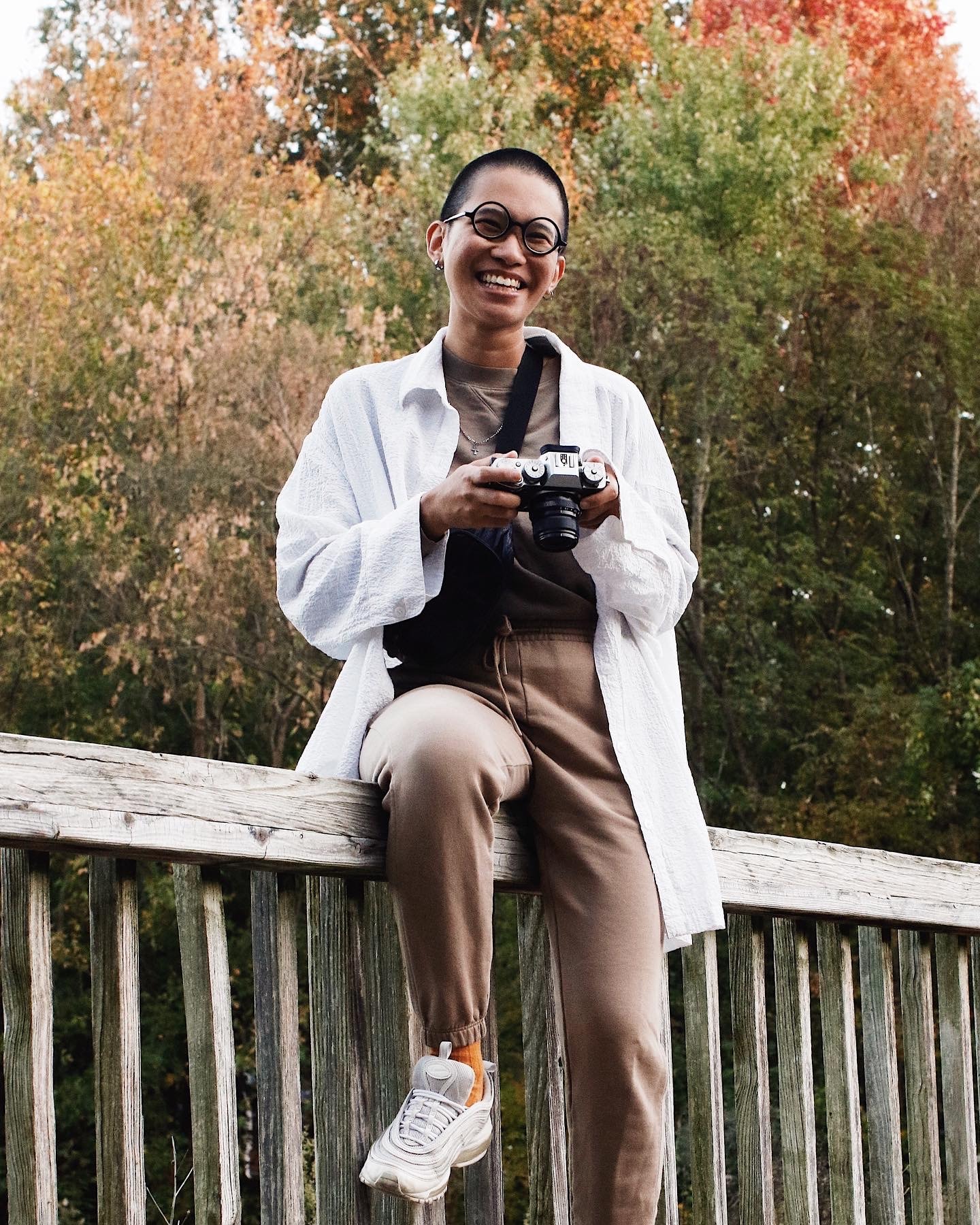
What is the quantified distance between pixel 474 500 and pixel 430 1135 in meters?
0.81

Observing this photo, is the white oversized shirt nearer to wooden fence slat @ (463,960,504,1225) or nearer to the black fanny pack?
the black fanny pack

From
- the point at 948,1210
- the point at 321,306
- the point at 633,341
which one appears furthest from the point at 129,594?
the point at 948,1210

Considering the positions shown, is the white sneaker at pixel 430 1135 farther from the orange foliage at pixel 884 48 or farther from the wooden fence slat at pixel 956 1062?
the orange foliage at pixel 884 48

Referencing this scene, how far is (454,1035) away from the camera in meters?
1.97

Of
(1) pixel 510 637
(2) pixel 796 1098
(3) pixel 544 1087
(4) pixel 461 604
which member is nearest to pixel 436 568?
(4) pixel 461 604

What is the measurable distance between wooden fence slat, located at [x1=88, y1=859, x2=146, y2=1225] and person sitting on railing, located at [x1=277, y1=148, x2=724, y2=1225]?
0.99 feet

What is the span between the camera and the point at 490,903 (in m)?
2.06

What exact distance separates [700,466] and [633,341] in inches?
50.9

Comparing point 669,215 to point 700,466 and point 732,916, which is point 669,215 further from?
point 732,916

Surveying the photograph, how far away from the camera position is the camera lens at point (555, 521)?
208 cm

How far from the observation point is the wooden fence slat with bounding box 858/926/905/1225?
2.93m

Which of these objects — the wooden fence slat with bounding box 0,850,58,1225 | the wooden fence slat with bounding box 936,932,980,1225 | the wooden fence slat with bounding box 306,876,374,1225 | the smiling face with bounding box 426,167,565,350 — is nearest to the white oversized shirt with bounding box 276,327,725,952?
the smiling face with bounding box 426,167,565,350

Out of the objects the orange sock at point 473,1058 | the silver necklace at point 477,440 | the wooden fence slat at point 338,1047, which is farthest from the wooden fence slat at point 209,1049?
the silver necklace at point 477,440

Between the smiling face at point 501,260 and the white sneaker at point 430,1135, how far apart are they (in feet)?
3.78
